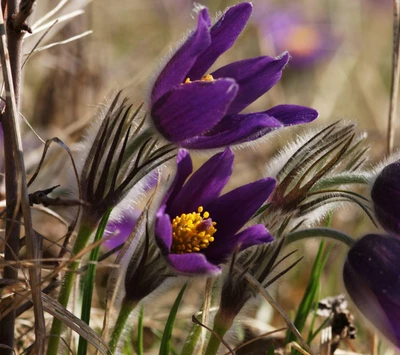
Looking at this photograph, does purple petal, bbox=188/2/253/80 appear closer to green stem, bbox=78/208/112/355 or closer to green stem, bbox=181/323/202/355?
green stem, bbox=78/208/112/355

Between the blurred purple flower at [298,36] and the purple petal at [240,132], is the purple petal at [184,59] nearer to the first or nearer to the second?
the purple petal at [240,132]

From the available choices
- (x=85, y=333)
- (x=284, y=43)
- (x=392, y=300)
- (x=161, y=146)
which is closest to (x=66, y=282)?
(x=85, y=333)

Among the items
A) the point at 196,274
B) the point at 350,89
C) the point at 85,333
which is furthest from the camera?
the point at 350,89

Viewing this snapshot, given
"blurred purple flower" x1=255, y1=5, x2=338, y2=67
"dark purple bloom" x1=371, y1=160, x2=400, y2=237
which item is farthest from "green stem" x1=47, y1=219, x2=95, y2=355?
"blurred purple flower" x1=255, y1=5, x2=338, y2=67

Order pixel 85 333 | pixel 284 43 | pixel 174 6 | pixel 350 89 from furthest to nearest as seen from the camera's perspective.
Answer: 1. pixel 174 6
2. pixel 284 43
3. pixel 350 89
4. pixel 85 333

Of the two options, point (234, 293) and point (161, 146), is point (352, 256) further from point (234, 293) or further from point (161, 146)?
point (161, 146)

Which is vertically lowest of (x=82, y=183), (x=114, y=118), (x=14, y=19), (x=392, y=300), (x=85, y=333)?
(x=85, y=333)

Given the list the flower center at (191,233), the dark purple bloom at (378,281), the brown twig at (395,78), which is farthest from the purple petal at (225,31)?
the brown twig at (395,78)
